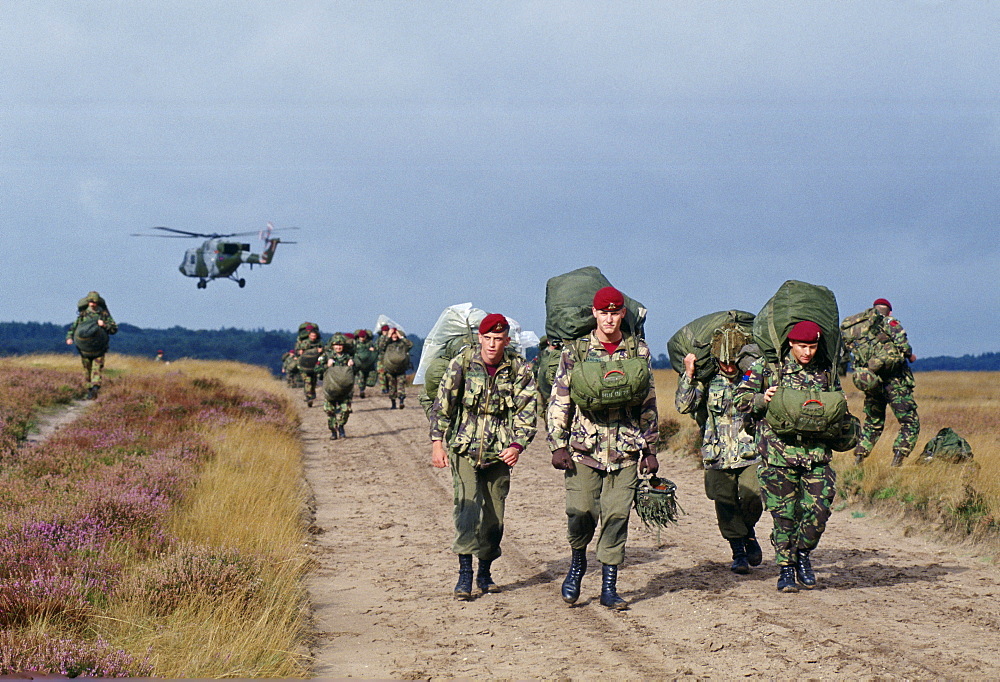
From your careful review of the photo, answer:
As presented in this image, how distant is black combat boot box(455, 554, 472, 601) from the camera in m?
7.10

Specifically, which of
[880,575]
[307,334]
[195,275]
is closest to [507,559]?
[880,575]

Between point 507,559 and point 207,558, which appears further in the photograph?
point 507,559

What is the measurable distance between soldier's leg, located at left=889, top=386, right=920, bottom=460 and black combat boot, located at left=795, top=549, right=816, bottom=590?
6515 mm

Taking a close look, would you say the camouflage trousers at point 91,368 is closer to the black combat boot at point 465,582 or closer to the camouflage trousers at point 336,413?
the camouflage trousers at point 336,413

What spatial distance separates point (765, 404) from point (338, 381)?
42.4ft

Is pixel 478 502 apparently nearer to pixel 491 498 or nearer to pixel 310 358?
pixel 491 498

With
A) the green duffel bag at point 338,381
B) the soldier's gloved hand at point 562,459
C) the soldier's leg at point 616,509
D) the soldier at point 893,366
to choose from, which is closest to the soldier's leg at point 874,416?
the soldier at point 893,366

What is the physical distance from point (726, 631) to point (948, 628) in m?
1.56

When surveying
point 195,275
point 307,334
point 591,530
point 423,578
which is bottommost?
point 423,578

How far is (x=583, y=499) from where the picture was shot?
6.52 meters

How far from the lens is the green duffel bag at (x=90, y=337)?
68.6ft

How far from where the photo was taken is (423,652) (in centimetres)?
587

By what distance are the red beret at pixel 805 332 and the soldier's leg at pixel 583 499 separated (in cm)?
178

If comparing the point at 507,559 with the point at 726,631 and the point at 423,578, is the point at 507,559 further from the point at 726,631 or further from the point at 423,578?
the point at 726,631
